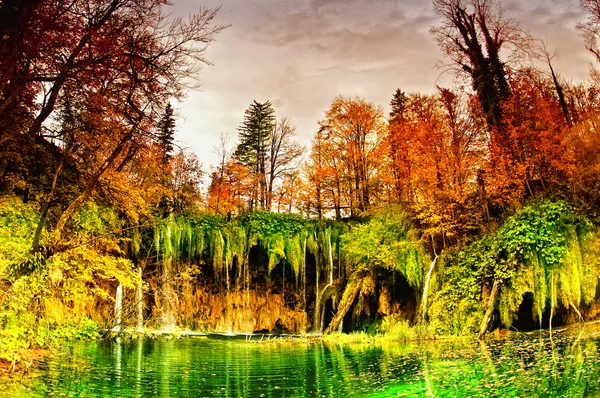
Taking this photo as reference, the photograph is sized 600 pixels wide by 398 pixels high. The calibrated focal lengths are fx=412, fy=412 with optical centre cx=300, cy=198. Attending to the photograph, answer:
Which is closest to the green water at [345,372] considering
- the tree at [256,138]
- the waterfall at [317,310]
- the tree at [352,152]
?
the waterfall at [317,310]

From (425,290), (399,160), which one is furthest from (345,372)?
(399,160)

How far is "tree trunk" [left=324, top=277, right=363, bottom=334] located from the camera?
17.2 metres

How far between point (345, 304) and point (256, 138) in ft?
89.9

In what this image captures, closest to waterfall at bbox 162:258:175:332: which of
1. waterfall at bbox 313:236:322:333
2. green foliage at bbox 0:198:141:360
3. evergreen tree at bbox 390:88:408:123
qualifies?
waterfall at bbox 313:236:322:333

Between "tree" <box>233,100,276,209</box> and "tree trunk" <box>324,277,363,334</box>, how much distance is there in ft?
68.1

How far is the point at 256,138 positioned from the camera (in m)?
41.9

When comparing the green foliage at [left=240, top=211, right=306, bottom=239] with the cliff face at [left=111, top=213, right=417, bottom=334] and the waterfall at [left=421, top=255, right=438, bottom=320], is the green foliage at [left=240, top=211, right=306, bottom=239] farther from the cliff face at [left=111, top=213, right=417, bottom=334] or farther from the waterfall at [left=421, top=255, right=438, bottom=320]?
the waterfall at [left=421, top=255, right=438, bottom=320]

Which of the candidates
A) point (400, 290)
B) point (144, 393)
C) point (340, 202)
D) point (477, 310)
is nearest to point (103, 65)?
point (144, 393)

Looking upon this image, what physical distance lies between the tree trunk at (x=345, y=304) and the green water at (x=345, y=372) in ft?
16.0

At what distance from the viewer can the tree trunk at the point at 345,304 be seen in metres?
17.2

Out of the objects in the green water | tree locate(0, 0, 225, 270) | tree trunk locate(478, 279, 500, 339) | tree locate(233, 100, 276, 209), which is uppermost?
tree locate(233, 100, 276, 209)

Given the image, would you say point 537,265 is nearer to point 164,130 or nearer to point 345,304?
point 345,304

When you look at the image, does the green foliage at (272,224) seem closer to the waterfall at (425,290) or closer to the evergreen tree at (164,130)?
the waterfall at (425,290)

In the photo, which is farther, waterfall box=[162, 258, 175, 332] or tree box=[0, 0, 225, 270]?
waterfall box=[162, 258, 175, 332]
